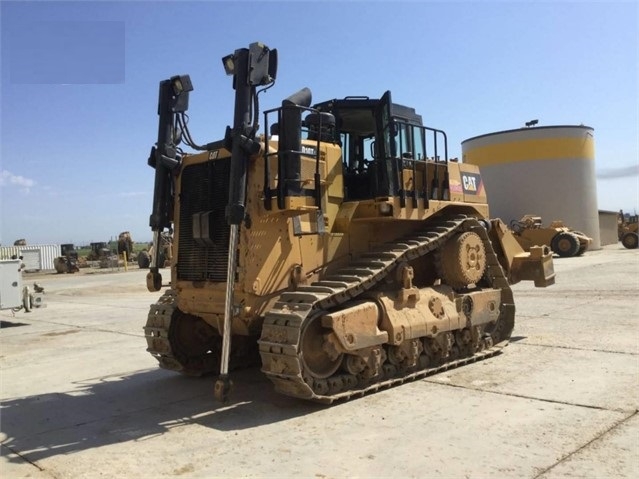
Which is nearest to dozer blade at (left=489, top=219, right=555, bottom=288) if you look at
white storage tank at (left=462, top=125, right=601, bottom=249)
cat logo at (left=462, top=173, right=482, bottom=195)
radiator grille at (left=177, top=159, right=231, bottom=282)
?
cat logo at (left=462, top=173, right=482, bottom=195)

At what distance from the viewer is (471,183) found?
9430 mm

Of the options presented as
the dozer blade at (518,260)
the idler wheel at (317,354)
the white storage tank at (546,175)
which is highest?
the white storage tank at (546,175)

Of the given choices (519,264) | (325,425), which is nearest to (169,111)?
(325,425)

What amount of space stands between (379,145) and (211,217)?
2.39 meters

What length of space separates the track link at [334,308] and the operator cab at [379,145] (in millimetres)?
674

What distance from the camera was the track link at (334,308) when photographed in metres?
5.95

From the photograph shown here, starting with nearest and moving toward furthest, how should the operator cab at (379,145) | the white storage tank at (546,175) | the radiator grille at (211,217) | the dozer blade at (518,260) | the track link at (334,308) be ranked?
the track link at (334,308) < the radiator grille at (211,217) < the operator cab at (379,145) < the dozer blade at (518,260) < the white storage tank at (546,175)

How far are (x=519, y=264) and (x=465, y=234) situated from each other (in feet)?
7.67

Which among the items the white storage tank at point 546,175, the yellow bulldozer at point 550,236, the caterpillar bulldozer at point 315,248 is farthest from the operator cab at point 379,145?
the white storage tank at point 546,175

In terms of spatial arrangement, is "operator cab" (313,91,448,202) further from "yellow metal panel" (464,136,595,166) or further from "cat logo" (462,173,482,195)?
"yellow metal panel" (464,136,595,166)

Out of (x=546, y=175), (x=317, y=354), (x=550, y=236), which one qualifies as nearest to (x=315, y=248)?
(x=317, y=354)

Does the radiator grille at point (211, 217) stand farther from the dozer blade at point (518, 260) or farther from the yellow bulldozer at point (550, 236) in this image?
the yellow bulldozer at point (550, 236)

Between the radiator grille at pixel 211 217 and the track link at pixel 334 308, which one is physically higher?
the radiator grille at pixel 211 217

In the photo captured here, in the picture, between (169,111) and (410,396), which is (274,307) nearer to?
(410,396)
